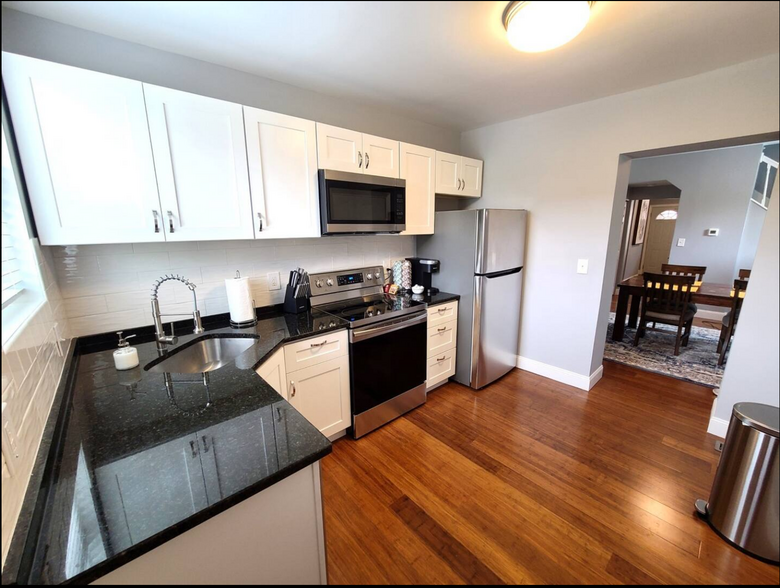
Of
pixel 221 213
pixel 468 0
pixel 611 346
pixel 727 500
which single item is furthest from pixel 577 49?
pixel 611 346

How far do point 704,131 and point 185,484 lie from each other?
2072 millimetres

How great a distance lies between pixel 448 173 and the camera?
2.67 meters

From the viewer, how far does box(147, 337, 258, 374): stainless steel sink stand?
5.09 feet

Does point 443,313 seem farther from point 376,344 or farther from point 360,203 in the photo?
point 360,203

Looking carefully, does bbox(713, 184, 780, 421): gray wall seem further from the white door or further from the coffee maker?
the white door

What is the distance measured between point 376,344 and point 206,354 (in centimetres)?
97

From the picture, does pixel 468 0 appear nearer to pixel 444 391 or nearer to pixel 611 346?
pixel 444 391

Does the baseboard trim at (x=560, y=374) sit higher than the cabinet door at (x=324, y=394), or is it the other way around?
the cabinet door at (x=324, y=394)

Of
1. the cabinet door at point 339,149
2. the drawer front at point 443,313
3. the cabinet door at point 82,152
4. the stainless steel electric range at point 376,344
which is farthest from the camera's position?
the drawer front at point 443,313

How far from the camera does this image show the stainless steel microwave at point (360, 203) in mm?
1911

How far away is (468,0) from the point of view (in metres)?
0.64

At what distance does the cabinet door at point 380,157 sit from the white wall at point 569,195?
1.18 m

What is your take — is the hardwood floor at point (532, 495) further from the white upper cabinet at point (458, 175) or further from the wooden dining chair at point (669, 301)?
the white upper cabinet at point (458, 175)

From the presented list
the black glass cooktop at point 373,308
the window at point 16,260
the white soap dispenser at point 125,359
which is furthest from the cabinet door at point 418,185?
the window at point 16,260
